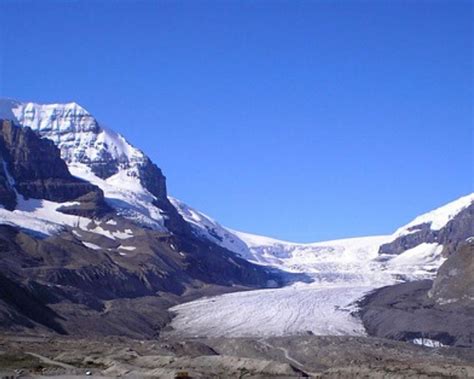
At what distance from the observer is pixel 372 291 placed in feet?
613

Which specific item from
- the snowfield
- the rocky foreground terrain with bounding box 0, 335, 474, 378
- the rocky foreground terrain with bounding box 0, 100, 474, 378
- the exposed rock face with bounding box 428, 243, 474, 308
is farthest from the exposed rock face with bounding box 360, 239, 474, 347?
the rocky foreground terrain with bounding box 0, 335, 474, 378

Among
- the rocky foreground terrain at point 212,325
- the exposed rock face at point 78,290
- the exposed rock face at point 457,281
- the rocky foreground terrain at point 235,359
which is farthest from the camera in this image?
the exposed rock face at point 457,281

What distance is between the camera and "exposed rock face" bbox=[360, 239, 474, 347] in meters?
122

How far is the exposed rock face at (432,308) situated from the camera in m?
122

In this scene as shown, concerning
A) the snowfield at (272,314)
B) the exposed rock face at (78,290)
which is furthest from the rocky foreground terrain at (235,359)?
the snowfield at (272,314)

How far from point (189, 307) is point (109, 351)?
81546 millimetres

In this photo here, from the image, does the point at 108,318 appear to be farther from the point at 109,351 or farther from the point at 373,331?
the point at 109,351

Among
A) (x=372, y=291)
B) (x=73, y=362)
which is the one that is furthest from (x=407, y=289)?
(x=73, y=362)

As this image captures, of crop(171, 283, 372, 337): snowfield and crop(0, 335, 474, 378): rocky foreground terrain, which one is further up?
crop(171, 283, 372, 337): snowfield

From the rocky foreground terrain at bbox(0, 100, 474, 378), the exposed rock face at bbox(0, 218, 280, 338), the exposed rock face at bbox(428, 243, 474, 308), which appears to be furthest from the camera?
the exposed rock face at bbox(428, 243, 474, 308)

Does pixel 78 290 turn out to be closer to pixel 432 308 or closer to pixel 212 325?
pixel 212 325

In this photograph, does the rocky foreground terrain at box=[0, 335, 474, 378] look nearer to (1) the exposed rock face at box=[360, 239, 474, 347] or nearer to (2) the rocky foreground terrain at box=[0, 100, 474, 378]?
(2) the rocky foreground terrain at box=[0, 100, 474, 378]

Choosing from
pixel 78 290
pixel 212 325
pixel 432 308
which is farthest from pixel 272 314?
pixel 78 290

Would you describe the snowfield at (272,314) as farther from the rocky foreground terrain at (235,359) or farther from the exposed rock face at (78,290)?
the rocky foreground terrain at (235,359)
